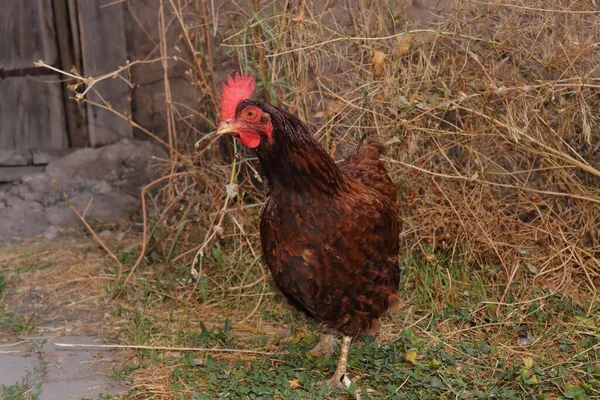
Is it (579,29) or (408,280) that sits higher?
(579,29)

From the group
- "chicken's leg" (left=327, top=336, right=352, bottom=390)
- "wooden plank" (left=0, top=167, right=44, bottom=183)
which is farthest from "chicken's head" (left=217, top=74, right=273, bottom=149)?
"wooden plank" (left=0, top=167, right=44, bottom=183)

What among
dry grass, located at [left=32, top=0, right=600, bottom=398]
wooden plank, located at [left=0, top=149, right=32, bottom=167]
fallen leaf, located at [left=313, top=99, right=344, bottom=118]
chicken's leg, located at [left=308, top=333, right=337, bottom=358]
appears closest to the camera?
chicken's leg, located at [left=308, top=333, right=337, bottom=358]

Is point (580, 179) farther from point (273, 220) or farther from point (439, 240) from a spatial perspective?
point (273, 220)

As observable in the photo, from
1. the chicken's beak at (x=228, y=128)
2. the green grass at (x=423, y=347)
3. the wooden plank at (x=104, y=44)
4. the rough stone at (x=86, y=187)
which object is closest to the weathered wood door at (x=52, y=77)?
the wooden plank at (x=104, y=44)

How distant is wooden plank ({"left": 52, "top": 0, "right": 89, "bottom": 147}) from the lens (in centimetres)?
580

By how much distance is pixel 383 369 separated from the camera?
3629 millimetres

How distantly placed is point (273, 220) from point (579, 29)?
7.69ft

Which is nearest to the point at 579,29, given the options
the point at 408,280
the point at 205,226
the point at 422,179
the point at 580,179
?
the point at 580,179

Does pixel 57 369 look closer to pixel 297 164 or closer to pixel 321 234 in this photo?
pixel 321 234

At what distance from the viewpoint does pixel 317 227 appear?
3.14m

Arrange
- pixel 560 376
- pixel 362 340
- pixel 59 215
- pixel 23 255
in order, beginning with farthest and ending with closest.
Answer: pixel 59 215, pixel 23 255, pixel 362 340, pixel 560 376

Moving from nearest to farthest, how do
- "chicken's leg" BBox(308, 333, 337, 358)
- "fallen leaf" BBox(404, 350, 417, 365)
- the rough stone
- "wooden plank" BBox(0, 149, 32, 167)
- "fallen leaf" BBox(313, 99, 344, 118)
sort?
"fallen leaf" BBox(404, 350, 417, 365) → "chicken's leg" BBox(308, 333, 337, 358) → "fallen leaf" BBox(313, 99, 344, 118) → the rough stone → "wooden plank" BBox(0, 149, 32, 167)

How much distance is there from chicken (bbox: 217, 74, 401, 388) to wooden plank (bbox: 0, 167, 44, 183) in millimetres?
3286

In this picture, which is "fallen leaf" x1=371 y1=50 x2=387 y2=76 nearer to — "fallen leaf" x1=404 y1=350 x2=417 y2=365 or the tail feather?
the tail feather
